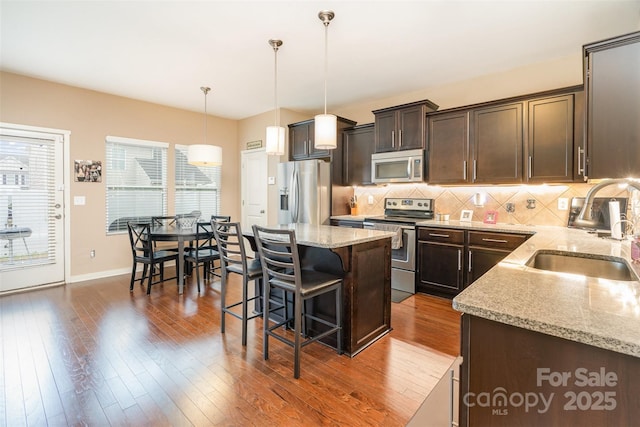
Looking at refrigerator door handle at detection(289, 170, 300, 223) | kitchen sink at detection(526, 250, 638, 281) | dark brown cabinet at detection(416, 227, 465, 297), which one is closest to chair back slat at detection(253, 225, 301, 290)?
kitchen sink at detection(526, 250, 638, 281)

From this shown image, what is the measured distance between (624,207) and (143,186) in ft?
20.4

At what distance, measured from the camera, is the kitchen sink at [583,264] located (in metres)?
1.67

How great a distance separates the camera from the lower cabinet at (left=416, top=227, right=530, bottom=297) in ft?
10.6

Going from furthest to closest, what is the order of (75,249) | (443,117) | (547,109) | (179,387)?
1. (75,249)
2. (443,117)
3. (547,109)
4. (179,387)

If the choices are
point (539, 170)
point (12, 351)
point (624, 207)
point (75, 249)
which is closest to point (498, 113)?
point (539, 170)

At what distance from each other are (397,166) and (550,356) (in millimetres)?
3559

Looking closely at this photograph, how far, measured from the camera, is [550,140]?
10.3 ft

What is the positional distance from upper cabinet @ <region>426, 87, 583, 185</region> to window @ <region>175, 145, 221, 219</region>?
400 centimetres

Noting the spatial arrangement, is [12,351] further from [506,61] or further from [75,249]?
[506,61]

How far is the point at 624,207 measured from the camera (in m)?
2.88

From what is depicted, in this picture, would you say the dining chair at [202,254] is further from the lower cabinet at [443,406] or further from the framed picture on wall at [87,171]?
the lower cabinet at [443,406]

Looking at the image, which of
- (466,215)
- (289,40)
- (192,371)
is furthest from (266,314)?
(466,215)

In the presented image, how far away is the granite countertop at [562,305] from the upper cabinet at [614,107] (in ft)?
1.82

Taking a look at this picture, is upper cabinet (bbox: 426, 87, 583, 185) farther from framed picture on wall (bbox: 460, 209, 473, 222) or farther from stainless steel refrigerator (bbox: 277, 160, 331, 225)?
stainless steel refrigerator (bbox: 277, 160, 331, 225)
